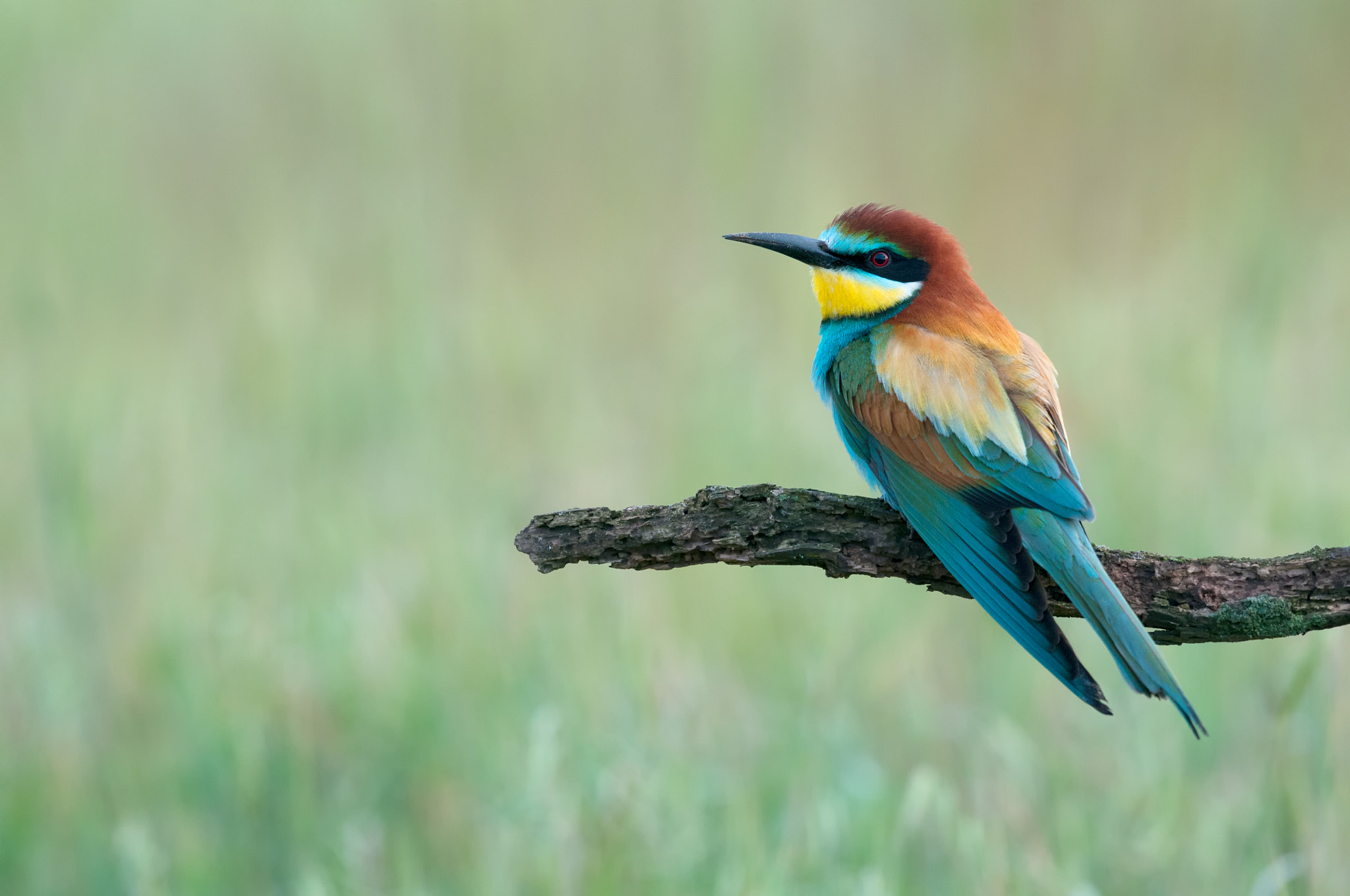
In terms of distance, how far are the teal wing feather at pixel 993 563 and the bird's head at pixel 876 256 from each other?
17.1 inches

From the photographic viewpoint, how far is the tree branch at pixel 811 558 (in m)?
1.45

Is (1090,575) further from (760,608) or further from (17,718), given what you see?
(17,718)

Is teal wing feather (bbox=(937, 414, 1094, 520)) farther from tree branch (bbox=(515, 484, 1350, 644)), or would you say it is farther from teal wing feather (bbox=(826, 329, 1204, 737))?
tree branch (bbox=(515, 484, 1350, 644))

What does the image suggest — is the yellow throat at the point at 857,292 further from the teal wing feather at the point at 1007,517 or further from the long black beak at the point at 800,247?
the teal wing feather at the point at 1007,517

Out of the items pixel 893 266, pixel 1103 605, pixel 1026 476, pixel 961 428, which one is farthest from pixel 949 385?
pixel 1103 605

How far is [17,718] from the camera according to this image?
2.88 m

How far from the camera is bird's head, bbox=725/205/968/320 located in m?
2.33

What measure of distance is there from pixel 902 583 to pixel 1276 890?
1.09m

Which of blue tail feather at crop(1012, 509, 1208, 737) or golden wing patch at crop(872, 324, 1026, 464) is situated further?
golden wing patch at crop(872, 324, 1026, 464)

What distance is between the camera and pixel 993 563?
179cm

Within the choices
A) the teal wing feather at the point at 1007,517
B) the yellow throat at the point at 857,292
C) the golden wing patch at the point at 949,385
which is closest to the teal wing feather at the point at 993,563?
the teal wing feather at the point at 1007,517

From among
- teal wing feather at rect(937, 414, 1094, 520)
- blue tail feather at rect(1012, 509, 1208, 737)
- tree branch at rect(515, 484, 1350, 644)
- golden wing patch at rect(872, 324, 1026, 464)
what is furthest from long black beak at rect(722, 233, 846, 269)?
tree branch at rect(515, 484, 1350, 644)

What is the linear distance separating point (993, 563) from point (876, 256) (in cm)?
77

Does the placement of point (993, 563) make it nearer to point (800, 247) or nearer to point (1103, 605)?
point (1103, 605)
